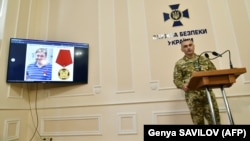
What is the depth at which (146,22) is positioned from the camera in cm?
328

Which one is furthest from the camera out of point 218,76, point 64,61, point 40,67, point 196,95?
point 64,61

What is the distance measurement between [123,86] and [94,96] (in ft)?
1.84

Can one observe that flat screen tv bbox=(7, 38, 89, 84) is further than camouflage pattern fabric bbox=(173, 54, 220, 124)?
Yes

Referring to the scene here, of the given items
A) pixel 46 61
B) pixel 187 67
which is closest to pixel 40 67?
pixel 46 61

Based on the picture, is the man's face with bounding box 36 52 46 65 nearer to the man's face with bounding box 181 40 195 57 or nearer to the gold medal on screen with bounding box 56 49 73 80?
the gold medal on screen with bounding box 56 49 73 80

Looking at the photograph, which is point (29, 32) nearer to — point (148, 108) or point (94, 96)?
point (94, 96)

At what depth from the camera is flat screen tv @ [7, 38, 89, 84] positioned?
2.99m

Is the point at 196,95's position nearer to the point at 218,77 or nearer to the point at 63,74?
the point at 218,77

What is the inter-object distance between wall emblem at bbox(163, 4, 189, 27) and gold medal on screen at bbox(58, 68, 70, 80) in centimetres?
202

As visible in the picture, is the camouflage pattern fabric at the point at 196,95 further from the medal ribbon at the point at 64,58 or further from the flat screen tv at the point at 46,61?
the medal ribbon at the point at 64,58

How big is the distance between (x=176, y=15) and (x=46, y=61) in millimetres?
2475

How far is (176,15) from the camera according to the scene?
320 centimetres

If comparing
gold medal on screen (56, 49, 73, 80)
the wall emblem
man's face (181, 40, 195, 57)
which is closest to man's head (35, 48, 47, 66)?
gold medal on screen (56, 49, 73, 80)

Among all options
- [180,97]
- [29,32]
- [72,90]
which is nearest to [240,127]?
[180,97]
